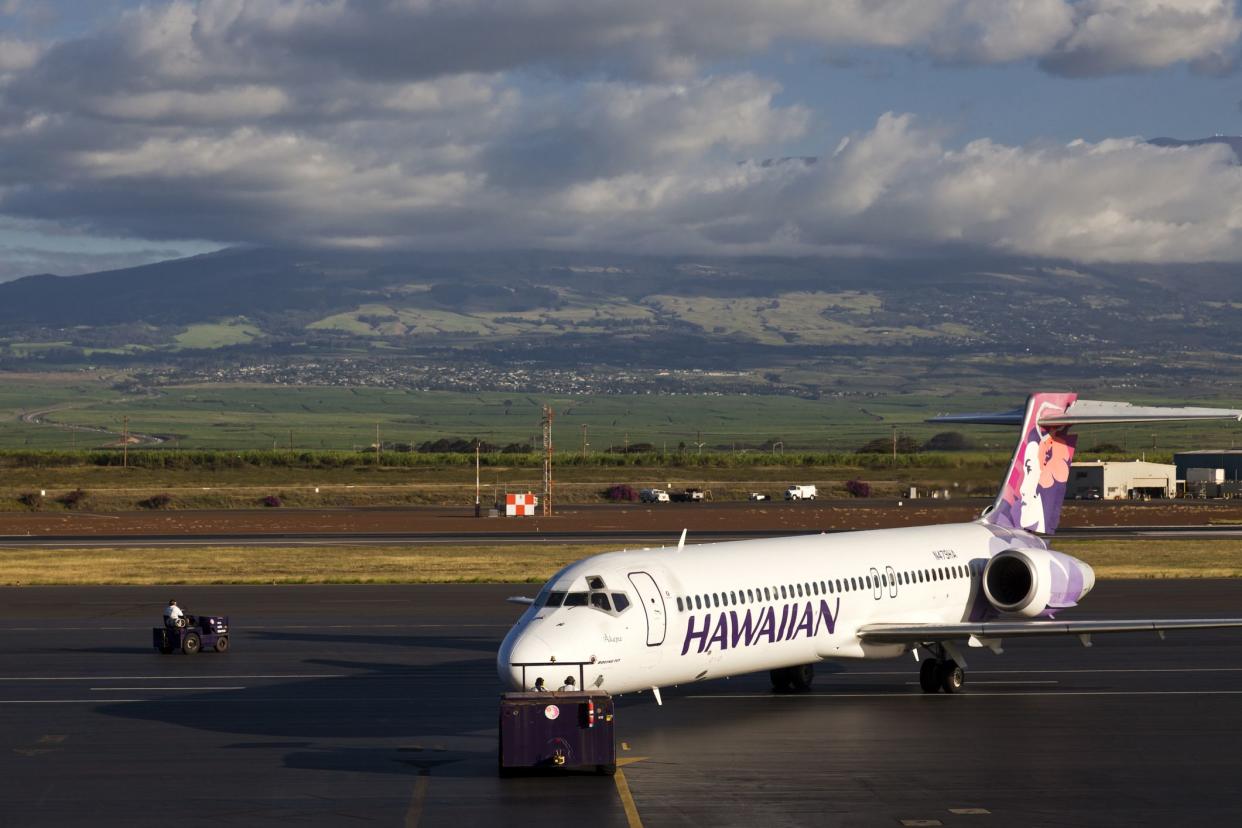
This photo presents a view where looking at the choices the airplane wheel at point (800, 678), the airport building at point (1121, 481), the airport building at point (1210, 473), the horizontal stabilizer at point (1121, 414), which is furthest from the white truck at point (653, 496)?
the airplane wheel at point (800, 678)

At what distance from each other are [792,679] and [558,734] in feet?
36.1

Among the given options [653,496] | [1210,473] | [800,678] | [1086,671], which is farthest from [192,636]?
[1210,473]

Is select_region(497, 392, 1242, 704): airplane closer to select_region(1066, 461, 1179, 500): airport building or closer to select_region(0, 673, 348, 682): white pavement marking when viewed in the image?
select_region(0, 673, 348, 682): white pavement marking

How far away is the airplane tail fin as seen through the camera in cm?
4159

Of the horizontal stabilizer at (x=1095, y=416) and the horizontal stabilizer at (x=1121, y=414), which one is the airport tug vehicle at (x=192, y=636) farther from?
the horizontal stabilizer at (x=1121, y=414)

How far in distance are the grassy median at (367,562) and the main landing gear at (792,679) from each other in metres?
29.2

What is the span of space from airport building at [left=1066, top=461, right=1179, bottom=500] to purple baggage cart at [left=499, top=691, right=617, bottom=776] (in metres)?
131

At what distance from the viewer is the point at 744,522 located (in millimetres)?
107750

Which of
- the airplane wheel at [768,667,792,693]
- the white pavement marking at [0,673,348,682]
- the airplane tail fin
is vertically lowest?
the white pavement marking at [0,673,348,682]

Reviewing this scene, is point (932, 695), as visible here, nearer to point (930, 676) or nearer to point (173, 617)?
point (930, 676)

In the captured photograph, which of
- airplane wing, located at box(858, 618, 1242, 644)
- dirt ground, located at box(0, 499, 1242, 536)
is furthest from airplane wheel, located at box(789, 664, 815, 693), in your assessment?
dirt ground, located at box(0, 499, 1242, 536)

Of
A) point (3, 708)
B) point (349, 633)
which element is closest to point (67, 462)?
point (349, 633)

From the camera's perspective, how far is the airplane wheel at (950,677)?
118ft

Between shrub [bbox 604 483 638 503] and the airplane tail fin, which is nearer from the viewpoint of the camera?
the airplane tail fin
